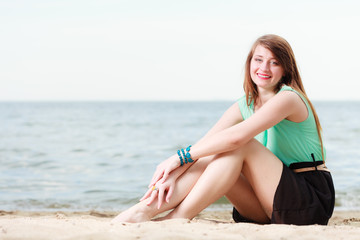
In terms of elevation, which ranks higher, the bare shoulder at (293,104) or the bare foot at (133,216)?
the bare shoulder at (293,104)

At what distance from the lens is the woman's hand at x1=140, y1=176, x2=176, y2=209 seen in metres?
2.70

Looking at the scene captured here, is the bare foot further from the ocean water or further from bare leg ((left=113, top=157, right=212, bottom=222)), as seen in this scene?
the ocean water

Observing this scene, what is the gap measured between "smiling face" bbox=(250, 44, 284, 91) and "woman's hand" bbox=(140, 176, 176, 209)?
942 millimetres

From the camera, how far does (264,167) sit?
107 inches

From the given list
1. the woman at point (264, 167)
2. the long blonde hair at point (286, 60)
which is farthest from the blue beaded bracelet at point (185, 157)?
the long blonde hair at point (286, 60)

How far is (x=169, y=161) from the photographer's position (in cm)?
285

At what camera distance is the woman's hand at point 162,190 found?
2701 millimetres

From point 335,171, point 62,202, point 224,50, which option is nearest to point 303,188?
point 62,202

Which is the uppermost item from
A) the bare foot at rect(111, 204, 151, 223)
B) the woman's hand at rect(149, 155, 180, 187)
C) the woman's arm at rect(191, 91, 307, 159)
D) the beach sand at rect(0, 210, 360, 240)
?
the woman's arm at rect(191, 91, 307, 159)

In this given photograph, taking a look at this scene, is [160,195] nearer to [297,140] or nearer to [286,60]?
[297,140]

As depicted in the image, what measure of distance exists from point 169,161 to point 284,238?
39.8 inches

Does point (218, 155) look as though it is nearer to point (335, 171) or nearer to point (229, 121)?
point (229, 121)

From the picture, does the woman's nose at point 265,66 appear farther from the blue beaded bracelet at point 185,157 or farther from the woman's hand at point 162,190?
the woman's hand at point 162,190

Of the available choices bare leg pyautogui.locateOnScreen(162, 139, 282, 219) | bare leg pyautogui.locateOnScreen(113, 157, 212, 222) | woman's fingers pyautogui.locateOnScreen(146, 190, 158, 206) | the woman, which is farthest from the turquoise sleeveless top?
woman's fingers pyautogui.locateOnScreen(146, 190, 158, 206)
